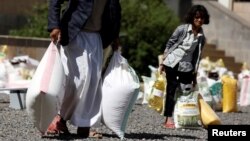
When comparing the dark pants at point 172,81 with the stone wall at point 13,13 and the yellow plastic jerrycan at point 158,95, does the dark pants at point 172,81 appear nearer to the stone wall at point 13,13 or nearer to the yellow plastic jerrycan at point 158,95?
the yellow plastic jerrycan at point 158,95

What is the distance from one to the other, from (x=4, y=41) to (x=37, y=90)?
971cm

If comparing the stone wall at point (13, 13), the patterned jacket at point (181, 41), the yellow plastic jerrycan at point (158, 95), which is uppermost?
the patterned jacket at point (181, 41)

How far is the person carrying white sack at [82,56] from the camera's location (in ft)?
28.8

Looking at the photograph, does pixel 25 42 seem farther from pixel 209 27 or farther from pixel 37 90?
pixel 37 90

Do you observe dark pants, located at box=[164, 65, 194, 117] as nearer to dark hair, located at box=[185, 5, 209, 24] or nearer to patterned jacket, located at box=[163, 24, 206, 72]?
patterned jacket, located at box=[163, 24, 206, 72]

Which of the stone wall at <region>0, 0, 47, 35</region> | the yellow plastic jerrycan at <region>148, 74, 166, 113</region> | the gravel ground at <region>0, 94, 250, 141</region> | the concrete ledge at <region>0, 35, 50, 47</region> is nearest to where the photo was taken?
the gravel ground at <region>0, 94, 250, 141</region>

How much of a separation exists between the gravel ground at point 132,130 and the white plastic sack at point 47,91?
0.86 ft

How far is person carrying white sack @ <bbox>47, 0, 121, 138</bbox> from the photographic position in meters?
8.78

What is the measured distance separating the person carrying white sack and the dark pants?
181cm

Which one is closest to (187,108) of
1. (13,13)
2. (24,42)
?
(24,42)

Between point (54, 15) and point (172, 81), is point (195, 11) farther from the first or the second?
point (54, 15)

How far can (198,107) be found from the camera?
10570 millimetres

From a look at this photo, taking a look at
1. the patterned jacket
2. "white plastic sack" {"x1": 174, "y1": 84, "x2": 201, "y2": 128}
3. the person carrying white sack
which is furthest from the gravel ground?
the patterned jacket

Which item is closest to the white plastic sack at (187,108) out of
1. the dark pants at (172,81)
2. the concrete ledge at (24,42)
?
the dark pants at (172,81)
